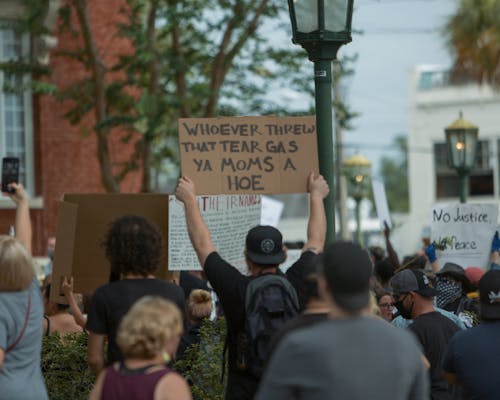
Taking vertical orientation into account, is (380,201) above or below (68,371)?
above

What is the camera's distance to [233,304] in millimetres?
5902

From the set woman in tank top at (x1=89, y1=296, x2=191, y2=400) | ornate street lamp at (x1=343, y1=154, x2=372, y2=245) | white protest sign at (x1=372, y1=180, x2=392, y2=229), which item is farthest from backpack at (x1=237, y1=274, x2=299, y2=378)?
ornate street lamp at (x1=343, y1=154, x2=372, y2=245)

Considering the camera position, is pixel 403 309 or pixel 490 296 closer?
pixel 490 296

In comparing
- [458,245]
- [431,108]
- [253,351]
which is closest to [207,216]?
[253,351]

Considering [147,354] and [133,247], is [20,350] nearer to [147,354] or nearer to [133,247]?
[133,247]

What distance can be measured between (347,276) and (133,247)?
1.89 metres

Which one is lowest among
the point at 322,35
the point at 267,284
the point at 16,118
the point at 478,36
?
the point at 267,284

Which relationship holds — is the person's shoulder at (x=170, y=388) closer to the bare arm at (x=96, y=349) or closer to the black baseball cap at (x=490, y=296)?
the bare arm at (x=96, y=349)

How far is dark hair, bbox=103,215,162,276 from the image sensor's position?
19.2 ft

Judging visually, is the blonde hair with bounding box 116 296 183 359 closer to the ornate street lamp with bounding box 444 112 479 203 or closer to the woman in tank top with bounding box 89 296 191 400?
the woman in tank top with bounding box 89 296 191 400

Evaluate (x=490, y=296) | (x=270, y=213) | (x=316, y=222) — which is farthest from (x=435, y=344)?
(x=270, y=213)

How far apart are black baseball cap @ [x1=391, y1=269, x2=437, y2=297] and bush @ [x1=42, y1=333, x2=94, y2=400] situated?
236cm

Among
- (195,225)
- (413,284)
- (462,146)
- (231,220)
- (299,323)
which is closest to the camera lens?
(299,323)

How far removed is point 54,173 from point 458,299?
11.8 meters
